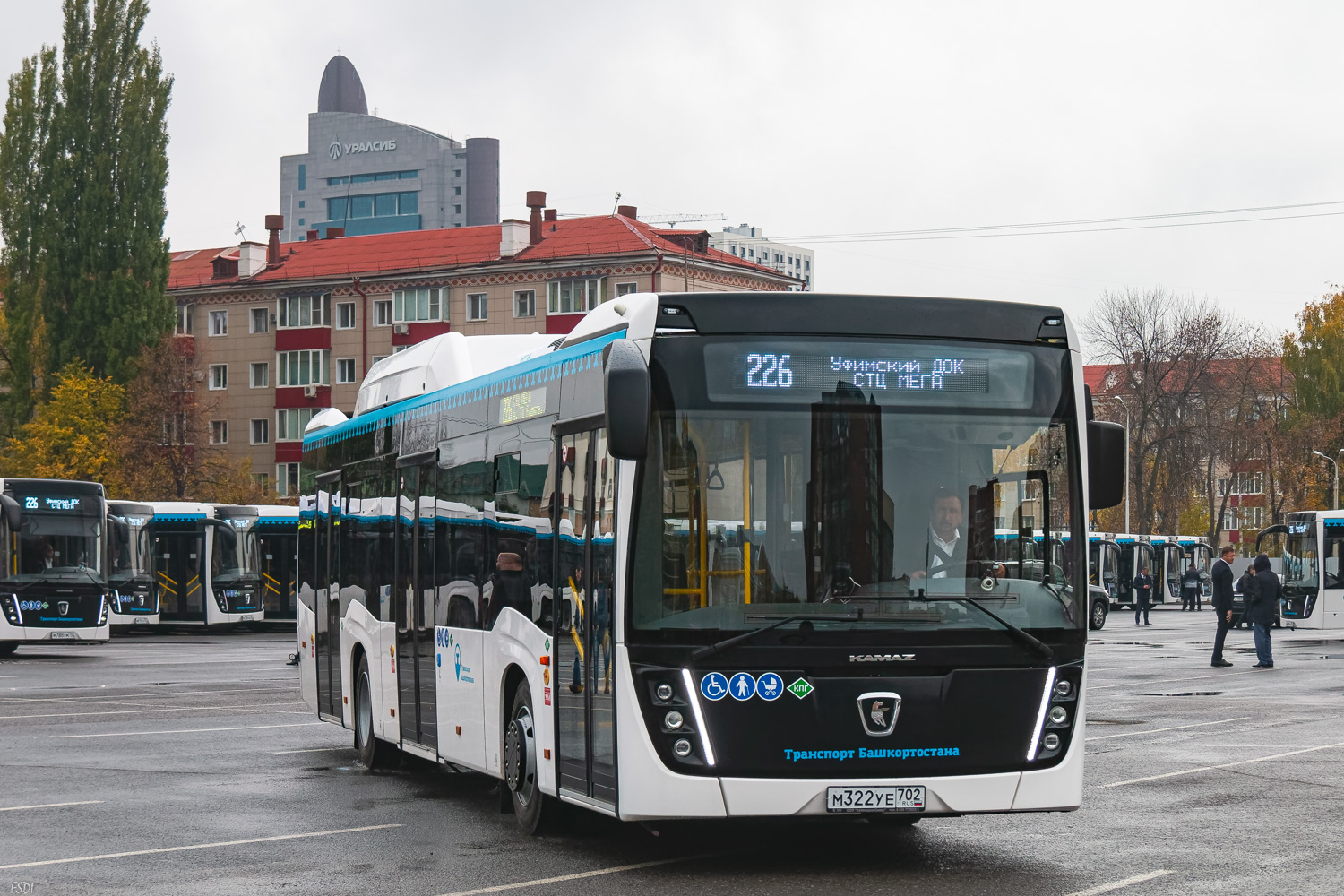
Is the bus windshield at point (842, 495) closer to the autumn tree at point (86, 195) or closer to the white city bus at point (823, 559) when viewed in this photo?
the white city bus at point (823, 559)

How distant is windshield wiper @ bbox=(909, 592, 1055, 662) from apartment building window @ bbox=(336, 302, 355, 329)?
7916 centimetres

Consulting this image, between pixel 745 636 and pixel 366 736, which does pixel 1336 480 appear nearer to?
pixel 366 736

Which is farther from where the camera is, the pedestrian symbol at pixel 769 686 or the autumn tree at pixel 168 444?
the autumn tree at pixel 168 444

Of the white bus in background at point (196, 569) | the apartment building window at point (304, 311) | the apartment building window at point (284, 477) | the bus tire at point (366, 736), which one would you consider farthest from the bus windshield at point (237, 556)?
the apartment building window at point (304, 311)

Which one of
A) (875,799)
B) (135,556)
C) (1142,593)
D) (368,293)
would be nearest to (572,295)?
(368,293)

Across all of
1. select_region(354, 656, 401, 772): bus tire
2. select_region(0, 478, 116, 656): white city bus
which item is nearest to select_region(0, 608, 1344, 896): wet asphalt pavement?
select_region(354, 656, 401, 772): bus tire

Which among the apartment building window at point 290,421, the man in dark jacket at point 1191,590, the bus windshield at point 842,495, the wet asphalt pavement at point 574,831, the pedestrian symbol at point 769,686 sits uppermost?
the apartment building window at point 290,421

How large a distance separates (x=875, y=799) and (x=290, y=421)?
81.3m

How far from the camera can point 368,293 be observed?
86562 mm

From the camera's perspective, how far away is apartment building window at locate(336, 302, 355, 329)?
284ft

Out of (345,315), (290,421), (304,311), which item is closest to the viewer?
(345,315)

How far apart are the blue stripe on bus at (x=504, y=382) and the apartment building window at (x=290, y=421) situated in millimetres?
73190

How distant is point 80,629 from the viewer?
3472 cm

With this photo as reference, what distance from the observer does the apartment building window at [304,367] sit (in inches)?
3433
